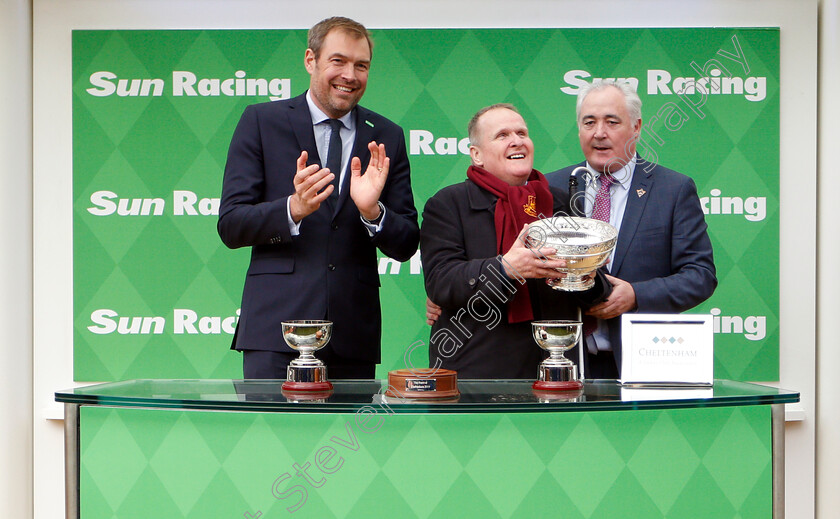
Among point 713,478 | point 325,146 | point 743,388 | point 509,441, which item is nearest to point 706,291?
point 743,388

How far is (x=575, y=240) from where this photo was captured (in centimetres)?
217

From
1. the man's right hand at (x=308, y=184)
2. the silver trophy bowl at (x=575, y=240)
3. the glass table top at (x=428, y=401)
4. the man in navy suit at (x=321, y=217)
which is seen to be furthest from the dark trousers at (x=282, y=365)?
the silver trophy bowl at (x=575, y=240)

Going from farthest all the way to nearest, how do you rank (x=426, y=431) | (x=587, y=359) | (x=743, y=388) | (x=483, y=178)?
(x=587, y=359)
(x=483, y=178)
(x=743, y=388)
(x=426, y=431)

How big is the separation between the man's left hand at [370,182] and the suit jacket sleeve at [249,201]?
27 cm

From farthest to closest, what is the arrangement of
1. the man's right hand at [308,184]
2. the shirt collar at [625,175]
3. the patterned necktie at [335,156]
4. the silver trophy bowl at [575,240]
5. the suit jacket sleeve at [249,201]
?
the shirt collar at [625,175], the patterned necktie at [335,156], the suit jacket sleeve at [249,201], the man's right hand at [308,184], the silver trophy bowl at [575,240]

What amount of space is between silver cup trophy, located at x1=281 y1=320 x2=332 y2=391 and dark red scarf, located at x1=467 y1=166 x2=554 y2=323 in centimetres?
73

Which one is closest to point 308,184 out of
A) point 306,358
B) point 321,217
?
point 321,217

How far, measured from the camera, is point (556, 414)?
194cm

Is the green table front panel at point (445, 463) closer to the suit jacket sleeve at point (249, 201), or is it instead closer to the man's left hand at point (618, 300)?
the man's left hand at point (618, 300)

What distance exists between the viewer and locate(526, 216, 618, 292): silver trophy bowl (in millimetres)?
2170
